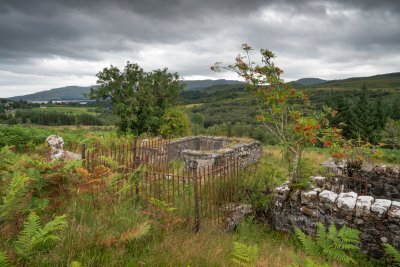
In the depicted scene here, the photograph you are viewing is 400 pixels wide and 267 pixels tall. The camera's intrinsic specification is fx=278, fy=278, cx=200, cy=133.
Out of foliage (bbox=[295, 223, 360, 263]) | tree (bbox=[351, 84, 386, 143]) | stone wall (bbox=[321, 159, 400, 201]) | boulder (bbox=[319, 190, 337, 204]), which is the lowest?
tree (bbox=[351, 84, 386, 143])

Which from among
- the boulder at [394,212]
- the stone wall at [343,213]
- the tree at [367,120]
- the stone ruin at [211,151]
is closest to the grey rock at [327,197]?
the stone wall at [343,213]

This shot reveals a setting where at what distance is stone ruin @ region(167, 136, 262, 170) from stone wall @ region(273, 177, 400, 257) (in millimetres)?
2927

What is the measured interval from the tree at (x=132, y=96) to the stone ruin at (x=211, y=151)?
6.90m

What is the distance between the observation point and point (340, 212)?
6.05 m

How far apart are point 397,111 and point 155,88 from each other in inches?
2322

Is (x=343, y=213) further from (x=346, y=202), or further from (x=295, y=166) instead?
(x=295, y=166)

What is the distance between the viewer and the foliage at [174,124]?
22297 millimetres

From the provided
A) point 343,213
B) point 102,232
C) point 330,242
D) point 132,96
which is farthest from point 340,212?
point 132,96

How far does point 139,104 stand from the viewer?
77.7 feet

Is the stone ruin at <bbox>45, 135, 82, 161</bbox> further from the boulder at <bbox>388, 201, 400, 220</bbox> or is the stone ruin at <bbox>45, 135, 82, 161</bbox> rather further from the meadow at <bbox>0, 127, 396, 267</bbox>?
the boulder at <bbox>388, 201, 400, 220</bbox>

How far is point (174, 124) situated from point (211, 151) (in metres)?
9.96

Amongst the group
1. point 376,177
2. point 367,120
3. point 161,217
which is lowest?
point 367,120

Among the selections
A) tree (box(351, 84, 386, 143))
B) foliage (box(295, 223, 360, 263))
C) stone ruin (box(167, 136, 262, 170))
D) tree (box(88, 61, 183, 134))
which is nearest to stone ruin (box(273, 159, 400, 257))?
foliage (box(295, 223, 360, 263))

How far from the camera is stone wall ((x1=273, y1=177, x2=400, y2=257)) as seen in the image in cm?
561
